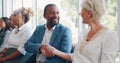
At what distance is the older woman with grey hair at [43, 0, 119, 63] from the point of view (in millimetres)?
1917

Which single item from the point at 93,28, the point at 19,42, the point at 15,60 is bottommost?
the point at 15,60

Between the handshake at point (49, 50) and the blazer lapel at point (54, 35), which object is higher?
the blazer lapel at point (54, 35)

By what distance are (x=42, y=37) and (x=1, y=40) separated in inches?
39.3

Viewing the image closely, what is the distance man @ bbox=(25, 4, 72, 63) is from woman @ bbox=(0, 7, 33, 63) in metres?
0.22

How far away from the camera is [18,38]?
3074mm

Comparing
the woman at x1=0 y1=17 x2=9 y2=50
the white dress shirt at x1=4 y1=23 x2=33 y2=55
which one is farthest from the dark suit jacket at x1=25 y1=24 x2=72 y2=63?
the woman at x1=0 y1=17 x2=9 y2=50

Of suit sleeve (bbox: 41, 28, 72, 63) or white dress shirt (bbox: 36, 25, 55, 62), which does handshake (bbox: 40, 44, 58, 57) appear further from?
white dress shirt (bbox: 36, 25, 55, 62)

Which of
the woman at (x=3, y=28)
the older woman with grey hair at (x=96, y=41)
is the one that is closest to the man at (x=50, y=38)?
the older woman with grey hair at (x=96, y=41)

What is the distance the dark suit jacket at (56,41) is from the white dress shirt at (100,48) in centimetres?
46

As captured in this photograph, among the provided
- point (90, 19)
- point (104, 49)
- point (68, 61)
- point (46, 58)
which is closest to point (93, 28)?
point (90, 19)

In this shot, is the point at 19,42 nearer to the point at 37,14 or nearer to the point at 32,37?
the point at 32,37

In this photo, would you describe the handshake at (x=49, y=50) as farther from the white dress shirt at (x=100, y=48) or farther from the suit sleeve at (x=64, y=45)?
the white dress shirt at (x=100, y=48)

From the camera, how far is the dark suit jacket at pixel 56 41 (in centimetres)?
Result: 254

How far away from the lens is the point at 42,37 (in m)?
2.75
